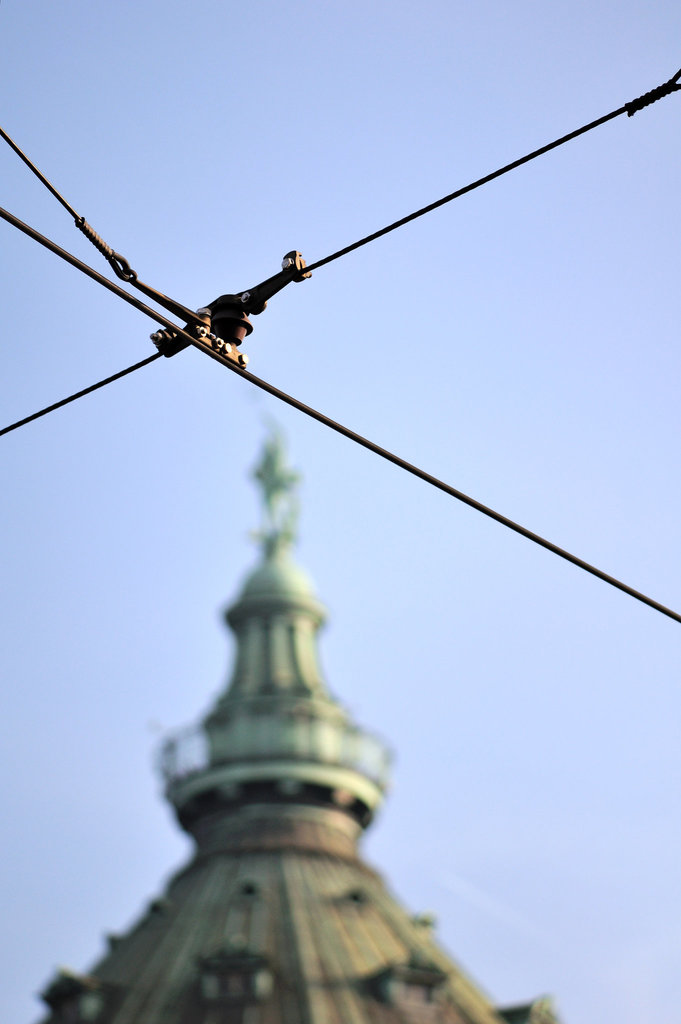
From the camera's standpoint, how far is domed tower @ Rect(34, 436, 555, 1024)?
136 ft

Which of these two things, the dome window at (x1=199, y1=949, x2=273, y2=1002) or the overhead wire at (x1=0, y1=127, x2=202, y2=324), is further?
the dome window at (x1=199, y1=949, x2=273, y2=1002)

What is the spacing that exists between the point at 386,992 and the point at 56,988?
9672 millimetres

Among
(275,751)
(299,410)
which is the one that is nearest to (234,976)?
(275,751)

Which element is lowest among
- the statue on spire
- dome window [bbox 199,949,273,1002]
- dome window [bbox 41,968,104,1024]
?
dome window [bbox 199,949,273,1002]

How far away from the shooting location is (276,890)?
156ft

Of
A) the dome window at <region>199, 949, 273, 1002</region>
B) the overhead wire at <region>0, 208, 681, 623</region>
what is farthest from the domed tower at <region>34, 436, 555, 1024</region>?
the overhead wire at <region>0, 208, 681, 623</region>

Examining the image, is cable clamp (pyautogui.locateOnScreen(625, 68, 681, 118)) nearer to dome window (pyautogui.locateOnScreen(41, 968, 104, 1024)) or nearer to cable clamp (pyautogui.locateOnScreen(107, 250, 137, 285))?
cable clamp (pyautogui.locateOnScreen(107, 250, 137, 285))

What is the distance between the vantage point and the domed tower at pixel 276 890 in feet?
136

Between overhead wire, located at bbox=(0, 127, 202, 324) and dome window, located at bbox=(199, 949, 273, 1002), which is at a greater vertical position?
dome window, located at bbox=(199, 949, 273, 1002)

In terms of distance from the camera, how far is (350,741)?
54438 millimetres

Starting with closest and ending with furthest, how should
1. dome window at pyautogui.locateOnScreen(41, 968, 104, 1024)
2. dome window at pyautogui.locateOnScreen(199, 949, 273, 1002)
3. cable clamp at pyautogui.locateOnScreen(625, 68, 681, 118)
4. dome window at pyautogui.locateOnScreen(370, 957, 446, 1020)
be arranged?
cable clamp at pyautogui.locateOnScreen(625, 68, 681, 118)
dome window at pyautogui.locateOnScreen(199, 949, 273, 1002)
dome window at pyautogui.locateOnScreen(370, 957, 446, 1020)
dome window at pyautogui.locateOnScreen(41, 968, 104, 1024)

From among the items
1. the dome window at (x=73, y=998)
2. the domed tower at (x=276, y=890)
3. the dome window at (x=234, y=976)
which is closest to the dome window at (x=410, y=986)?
the domed tower at (x=276, y=890)

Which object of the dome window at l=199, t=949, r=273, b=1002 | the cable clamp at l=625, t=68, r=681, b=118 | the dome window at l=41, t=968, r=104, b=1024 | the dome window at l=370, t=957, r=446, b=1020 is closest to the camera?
the cable clamp at l=625, t=68, r=681, b=118

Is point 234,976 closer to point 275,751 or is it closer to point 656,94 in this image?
point 275,751
